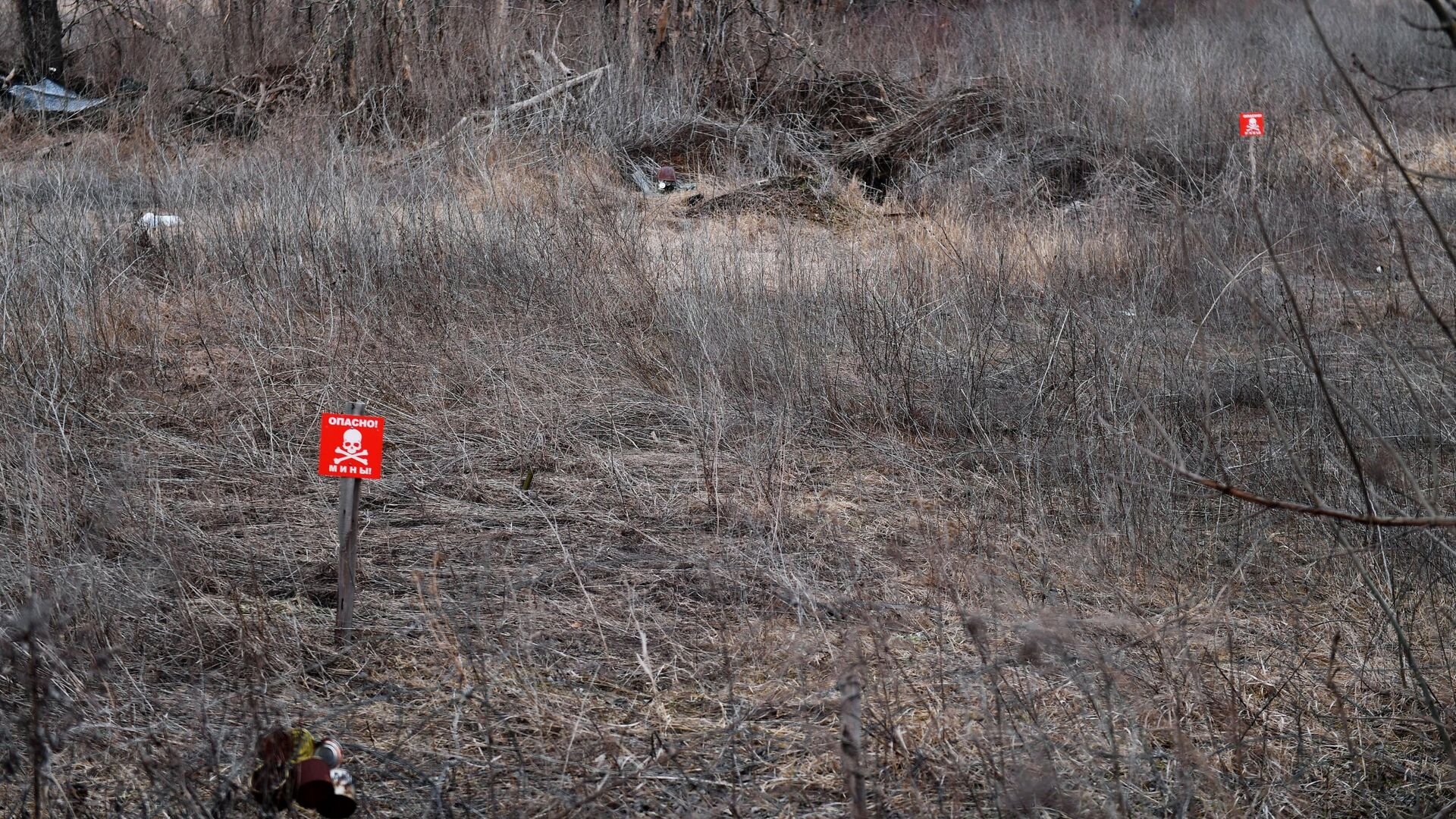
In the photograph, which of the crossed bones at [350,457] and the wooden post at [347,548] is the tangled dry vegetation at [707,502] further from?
the crossed bones at [350,457]

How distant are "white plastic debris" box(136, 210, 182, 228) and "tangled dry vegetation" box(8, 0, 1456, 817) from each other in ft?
0.35

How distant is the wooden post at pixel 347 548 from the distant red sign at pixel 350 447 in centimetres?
2

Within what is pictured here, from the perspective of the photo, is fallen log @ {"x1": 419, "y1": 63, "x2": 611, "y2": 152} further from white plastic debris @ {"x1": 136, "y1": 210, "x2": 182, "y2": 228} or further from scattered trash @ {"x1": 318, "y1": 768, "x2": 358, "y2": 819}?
scattered trash @ {"x1": 318, "y1": 768, "x2": 358, "y2": 819}

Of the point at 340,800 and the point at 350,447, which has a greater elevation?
the point at 350,447

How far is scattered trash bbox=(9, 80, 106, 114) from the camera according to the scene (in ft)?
29.9

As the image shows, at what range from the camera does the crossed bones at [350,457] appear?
2268 millimetres

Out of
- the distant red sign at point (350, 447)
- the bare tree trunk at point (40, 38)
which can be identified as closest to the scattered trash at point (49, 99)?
the bare tree trunk at point (40, 38)

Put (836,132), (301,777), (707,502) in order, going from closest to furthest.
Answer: (301,777) < (707,502) < (836,132)

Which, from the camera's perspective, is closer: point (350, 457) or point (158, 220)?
point (350, 457)

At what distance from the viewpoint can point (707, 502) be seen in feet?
10.4

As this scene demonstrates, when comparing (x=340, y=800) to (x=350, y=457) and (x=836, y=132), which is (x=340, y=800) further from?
(x=836, y=132)

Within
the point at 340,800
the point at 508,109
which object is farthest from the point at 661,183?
the point at 340,800

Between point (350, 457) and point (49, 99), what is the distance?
9082 millimetres

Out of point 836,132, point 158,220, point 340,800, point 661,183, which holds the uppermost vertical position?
point 340,800
